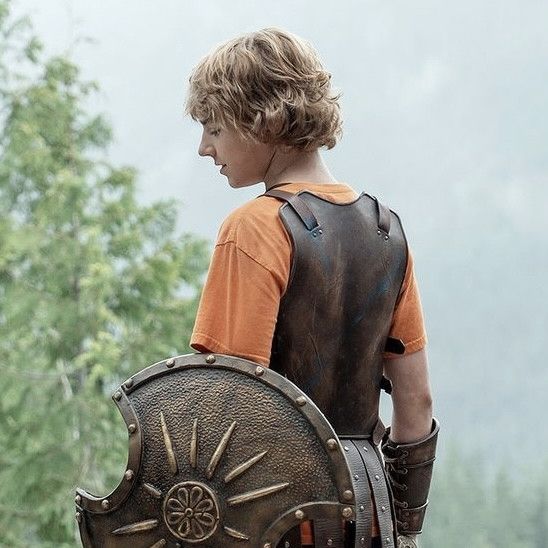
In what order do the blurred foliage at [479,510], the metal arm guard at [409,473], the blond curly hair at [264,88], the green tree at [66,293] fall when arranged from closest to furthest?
the blond curly hair at [264,88]
the metal arm guard at [409,473]
the green tree at [66,293]
the blurred foliage at [479,510]

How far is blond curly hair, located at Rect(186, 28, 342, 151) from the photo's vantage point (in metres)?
2.26

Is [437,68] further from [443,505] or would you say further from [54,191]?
[54,191]

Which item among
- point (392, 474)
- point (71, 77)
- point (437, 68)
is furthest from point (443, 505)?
point (437, 68)

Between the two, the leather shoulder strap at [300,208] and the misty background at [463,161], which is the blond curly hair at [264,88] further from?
the misty background at [463,161]

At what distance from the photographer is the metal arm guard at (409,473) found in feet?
8.45

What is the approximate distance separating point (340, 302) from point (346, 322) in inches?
1.5

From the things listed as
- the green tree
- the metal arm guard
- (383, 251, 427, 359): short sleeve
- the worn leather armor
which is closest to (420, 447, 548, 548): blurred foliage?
the green tree

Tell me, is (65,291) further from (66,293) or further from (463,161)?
(463,161)

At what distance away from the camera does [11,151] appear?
1305 cm

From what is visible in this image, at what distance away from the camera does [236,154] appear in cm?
231

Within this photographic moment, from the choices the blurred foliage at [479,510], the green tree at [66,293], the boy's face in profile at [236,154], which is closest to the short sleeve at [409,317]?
the boy's face in profile at [236,154]

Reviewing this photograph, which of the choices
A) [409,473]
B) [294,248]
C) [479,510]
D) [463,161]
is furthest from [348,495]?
Result: [463,161]

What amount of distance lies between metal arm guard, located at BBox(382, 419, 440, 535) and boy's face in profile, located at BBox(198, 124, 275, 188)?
556 mm

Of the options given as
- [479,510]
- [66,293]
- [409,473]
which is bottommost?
[409,473]
